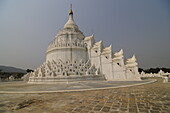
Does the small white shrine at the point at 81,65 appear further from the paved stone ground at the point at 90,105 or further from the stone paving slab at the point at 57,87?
the paved stone ground at the point at 90,105

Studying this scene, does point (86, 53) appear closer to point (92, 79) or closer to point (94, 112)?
point (92, 79)

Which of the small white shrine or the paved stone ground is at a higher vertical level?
the small white shrine

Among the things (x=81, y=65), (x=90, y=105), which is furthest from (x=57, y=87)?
(x=81, y=65)

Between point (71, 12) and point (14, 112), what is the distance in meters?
41.9

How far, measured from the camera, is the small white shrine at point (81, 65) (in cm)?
2027

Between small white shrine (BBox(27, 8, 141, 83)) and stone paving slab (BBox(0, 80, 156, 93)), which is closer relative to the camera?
stone paving slab (BBox(0, 80, 156, 93))

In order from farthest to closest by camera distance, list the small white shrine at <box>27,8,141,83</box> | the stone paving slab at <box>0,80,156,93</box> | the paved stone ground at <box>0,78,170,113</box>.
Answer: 1. the small white shrine at <box>27,8,141,83</box>
2. the stone paving slab at <box>0,80,156,93</box>
3. the paved stone ground at <box>0,78,170,113</box>

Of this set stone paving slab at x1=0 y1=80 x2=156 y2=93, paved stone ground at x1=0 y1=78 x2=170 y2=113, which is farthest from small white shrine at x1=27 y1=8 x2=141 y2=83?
paved stone ground at x1=0 y1=78 x2=170 y2=113

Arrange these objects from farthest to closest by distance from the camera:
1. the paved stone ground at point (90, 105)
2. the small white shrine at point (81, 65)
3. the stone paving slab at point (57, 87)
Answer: the small white shrine at point (81, 65) < the stone paving slab at point (57, 87) < the paved stone ground at point (90, 105)

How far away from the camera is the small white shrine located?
2027 cm

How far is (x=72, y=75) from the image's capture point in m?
20.2

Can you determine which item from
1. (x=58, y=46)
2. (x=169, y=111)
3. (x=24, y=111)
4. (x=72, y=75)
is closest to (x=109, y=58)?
(x=72, y=75)

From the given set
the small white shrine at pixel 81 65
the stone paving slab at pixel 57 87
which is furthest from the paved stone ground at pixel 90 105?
the small white shrine at pixel 81 65

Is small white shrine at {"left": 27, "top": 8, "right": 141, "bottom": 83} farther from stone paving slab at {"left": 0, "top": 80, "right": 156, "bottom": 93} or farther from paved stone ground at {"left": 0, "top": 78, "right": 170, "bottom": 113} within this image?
paved stone ground at {"left": 0, "top": 78, "right": 170, "bottom": 113}
